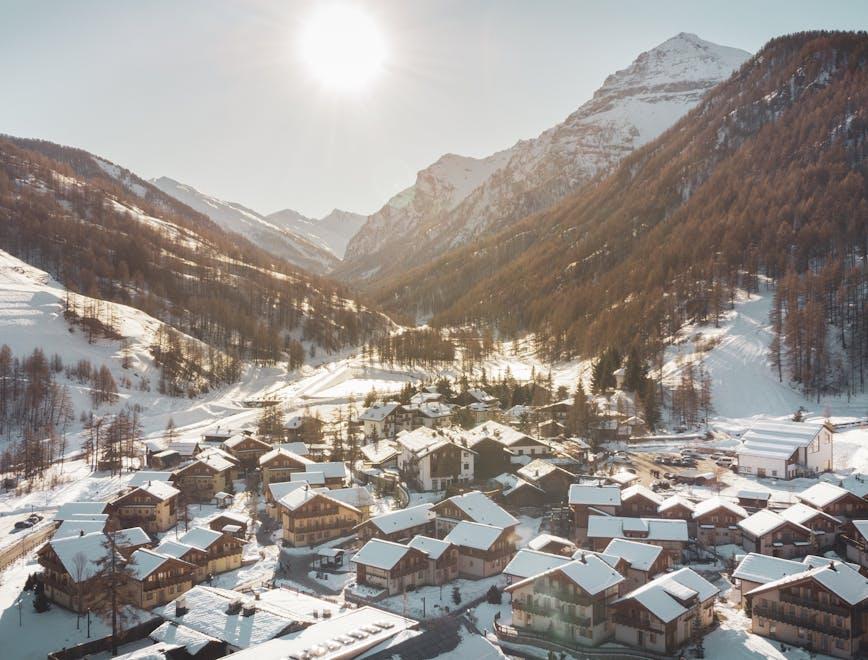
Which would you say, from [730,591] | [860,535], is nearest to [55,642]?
[730,591]

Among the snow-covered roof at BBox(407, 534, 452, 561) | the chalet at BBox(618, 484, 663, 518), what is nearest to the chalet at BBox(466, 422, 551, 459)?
the chalet at BBox(618, 484, 663, 518)

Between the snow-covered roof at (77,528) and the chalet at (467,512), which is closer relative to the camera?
the snow-covered roof at (77,528)

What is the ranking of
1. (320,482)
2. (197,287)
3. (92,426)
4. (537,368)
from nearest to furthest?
(320,482) < (92,426) < (537,368) < (197,287)

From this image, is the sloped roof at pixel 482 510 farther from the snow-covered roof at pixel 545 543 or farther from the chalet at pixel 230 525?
the chalet at pixel 230 525

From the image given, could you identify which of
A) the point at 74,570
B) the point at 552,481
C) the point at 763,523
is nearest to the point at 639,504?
the point at 763,523

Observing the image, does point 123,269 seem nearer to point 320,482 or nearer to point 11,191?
point 11,191

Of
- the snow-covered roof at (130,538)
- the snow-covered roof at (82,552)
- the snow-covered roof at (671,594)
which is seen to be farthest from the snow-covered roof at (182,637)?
the snow-covered roof at (671,594)
